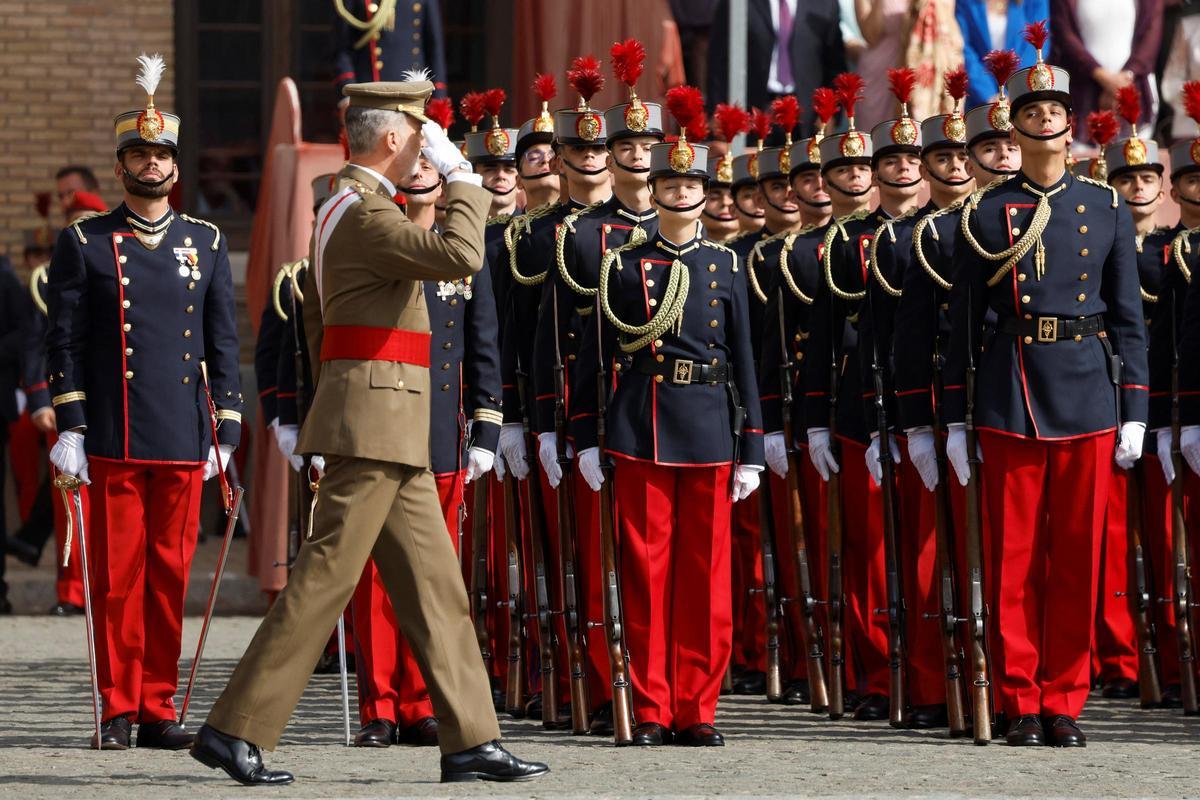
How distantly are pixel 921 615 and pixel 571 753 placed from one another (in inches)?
59.8

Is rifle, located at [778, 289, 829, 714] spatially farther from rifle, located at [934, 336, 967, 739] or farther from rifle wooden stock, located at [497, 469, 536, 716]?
rifle wooden stock, located at [497, 469, 536, 716]

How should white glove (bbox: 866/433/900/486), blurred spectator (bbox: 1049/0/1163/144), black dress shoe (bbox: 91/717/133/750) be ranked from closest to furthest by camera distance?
black dress shoe (bbox: 91/717/133/750) → white glove (bbox: 866/433/900/486) → blurred spectator (bbox: 1049/0/1163/144)

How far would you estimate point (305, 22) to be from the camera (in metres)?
17.2

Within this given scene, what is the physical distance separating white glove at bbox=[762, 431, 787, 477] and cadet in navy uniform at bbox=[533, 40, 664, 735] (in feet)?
3.52

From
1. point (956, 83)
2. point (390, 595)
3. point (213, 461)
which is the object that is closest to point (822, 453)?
point (956, 83)

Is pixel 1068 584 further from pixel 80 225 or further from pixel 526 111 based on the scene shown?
pixel 526 111

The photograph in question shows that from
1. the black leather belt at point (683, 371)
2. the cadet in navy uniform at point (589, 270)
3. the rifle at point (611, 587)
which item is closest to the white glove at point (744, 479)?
the black leather belt at point (683, 371)

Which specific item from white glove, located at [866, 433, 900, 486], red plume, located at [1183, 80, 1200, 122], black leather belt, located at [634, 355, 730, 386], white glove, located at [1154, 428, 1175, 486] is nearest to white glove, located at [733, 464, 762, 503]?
black leather belt, located at [634, 355, 730, 386]

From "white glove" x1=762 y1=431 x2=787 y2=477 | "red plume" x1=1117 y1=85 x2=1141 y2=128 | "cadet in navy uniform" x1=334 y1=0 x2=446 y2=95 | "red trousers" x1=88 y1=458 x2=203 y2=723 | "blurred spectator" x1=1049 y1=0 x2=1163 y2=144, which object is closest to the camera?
"red trousers" x1=88 y1=458 x2=203 y2=723

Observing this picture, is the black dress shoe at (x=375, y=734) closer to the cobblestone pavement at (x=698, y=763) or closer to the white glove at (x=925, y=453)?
the cobblestone pavement at (x=698, y=763)

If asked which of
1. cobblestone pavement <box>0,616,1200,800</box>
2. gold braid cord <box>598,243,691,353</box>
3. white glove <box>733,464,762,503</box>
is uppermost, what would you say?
gold braid cord <box>598,243,691,353</box>

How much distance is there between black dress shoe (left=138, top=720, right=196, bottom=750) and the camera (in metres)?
8.32

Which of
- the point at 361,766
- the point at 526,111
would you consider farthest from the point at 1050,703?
the point at 526,111

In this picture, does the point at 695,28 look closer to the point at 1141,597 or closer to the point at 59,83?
the point at 59,83
